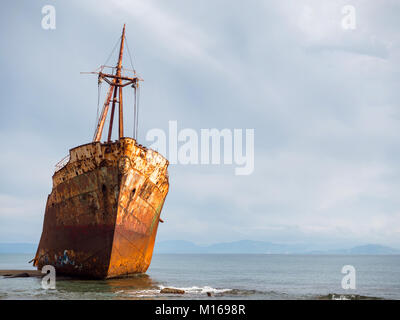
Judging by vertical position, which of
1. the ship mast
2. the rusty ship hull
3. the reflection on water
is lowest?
the reflection on water

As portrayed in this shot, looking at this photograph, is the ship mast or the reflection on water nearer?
the reflection on water

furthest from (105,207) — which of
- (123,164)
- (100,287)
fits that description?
(100,287)

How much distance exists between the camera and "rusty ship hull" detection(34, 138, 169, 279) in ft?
54.9

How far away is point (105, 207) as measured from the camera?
16891mm

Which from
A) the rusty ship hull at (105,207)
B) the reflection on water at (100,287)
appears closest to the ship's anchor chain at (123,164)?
the rusty ship hull at (105,207)

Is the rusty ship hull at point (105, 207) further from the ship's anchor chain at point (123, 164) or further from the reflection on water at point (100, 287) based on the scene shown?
the reflection on water at point (100, 287)

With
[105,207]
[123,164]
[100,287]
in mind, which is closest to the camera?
[100,287]

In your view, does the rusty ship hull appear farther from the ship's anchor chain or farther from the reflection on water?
the reflection on water

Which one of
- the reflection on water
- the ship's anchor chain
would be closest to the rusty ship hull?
the ship's anchor chain

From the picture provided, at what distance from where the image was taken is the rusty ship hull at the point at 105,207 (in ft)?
54.9

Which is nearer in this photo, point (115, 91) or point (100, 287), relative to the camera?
point (100, 287)

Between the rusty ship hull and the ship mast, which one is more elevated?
the ship mast

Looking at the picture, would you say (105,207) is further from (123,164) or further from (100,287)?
(100,287)
